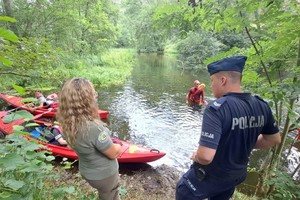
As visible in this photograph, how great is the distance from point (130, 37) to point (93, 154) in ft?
159

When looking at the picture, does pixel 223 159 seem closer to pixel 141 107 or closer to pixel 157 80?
pixel 141 107

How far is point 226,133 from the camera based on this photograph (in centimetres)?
178

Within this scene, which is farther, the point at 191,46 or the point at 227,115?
the point at 191,46

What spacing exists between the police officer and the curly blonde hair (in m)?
0.98

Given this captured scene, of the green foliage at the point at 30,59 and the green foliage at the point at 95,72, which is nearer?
the green foliage at the point at 30,59

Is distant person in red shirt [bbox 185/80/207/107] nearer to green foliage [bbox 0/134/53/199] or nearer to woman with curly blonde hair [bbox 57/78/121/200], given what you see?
woman with curly blonde hair [bbox 57/78/121/200]

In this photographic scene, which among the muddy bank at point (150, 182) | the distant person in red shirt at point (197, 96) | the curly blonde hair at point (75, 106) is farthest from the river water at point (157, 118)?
the curly blonde hair at point (75, 106)

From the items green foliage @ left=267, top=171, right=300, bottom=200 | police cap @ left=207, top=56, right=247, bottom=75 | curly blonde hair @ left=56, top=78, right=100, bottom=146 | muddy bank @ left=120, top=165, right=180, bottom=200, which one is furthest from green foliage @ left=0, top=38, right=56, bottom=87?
green foliage @ left=267, top=171, right=300, bottom=200

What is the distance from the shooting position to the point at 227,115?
1744 millimetres

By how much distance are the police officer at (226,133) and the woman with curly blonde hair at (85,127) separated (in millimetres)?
775

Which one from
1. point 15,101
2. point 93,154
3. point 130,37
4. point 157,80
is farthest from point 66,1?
point 130,37

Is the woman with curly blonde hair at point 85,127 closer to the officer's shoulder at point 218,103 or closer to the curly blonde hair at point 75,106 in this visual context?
the curly blonde hair at point 75,106

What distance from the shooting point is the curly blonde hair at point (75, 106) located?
212 cm

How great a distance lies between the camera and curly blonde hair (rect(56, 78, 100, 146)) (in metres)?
2.12
